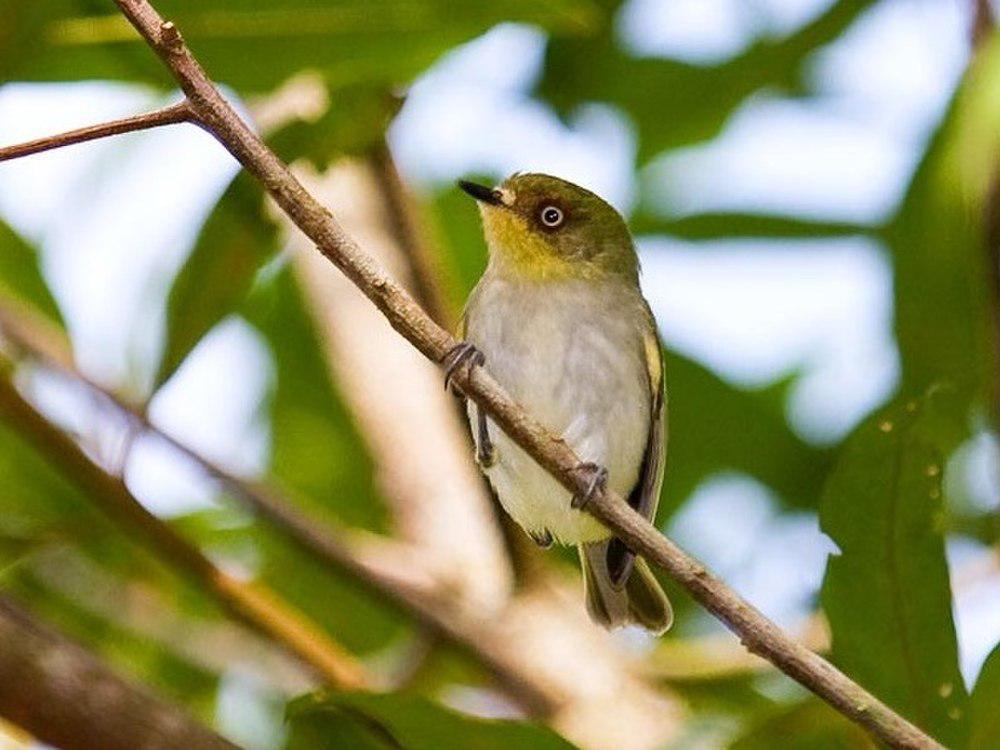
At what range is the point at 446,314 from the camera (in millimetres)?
4195

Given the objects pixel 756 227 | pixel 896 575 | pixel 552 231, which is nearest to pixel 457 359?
pixel 896 575

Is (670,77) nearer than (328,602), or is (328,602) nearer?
(670,77)

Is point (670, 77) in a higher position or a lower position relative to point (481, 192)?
higher

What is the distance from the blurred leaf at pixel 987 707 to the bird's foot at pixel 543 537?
124 cm

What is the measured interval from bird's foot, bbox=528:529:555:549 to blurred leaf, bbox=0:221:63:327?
4.05 feet

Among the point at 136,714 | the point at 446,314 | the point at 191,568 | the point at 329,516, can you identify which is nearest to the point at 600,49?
the point at 446,314

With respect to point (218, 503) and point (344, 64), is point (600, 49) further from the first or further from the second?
point (218, 503)

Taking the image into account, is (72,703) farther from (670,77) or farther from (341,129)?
(670,77)

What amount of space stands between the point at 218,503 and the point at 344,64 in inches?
53.1

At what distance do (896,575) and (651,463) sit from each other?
1111mm

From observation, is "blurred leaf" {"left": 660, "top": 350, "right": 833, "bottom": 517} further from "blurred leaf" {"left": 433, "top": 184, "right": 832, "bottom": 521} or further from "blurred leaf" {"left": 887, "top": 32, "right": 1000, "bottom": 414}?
"blurred leaf" {"left": 887, "top": 32, "right": 1000, "bottom": 414}

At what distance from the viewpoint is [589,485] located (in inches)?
86.9

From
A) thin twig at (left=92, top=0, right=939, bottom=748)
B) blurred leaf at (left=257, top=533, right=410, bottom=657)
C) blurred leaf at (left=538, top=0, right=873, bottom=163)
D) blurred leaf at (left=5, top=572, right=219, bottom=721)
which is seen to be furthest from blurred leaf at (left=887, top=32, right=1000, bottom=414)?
blurred leaf at (left=5, top=572, right=219, bottom=721)

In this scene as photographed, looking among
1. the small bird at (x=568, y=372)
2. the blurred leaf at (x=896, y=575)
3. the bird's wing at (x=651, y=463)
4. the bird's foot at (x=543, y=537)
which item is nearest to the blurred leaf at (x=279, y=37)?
the small bird at (x=568, y=372)
